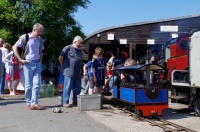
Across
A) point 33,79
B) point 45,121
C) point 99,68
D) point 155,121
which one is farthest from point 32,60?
point 155,121

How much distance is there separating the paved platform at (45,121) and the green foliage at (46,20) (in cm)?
601

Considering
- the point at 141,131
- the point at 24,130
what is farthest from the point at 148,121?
the point at 24,130

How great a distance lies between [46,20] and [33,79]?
22.0 ft

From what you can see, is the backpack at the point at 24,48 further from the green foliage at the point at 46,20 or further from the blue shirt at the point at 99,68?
the green foliage at the point at 46,20

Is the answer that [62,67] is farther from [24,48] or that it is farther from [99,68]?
[24,48]

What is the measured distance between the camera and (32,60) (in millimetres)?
7777

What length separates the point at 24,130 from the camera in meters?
5.72

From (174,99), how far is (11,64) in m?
5.50

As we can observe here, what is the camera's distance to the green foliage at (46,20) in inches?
524

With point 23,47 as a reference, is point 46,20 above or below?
above

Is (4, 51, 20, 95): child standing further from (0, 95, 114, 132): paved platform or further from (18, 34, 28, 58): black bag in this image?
(18, 34, 28, 58): black bag

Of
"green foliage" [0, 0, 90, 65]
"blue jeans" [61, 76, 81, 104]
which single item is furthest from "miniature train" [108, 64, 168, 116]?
"green foliage" [0, 0, 90, 65]

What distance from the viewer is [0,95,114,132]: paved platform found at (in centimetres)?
592

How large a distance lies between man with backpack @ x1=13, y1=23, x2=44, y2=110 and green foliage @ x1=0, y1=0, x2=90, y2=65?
5.66 meters
